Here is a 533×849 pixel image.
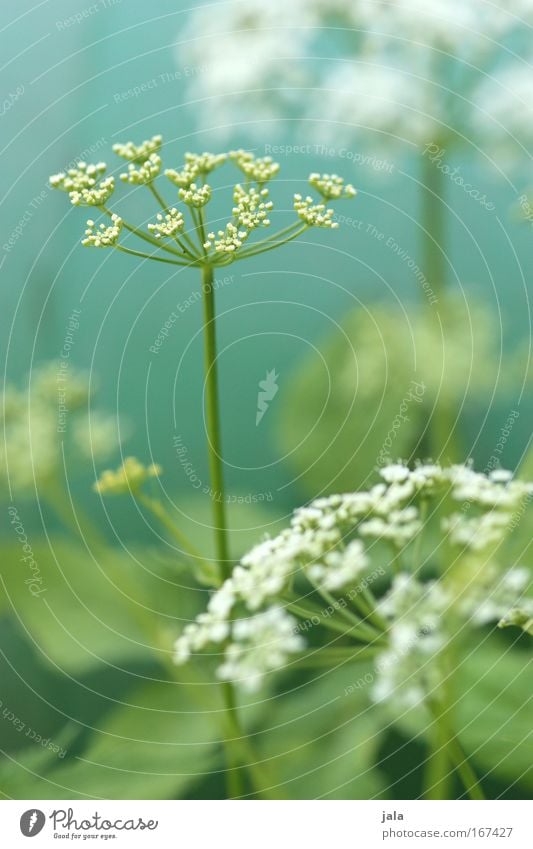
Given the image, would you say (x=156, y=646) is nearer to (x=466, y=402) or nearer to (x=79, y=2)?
(x=466, y=402)

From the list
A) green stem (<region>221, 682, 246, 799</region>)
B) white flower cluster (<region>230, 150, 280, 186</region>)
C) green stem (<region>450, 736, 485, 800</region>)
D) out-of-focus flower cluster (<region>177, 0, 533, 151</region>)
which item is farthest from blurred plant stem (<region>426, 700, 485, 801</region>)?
out-of-focus flower cluster (<region>177, 0, 533, 151</region>)

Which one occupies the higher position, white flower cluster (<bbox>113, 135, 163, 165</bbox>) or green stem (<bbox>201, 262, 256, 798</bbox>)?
white flower cluster (<bbox>113, 135, 163, 165</bbox>)

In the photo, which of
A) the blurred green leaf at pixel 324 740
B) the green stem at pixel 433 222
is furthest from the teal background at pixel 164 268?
the blurred green leaf at pixel 324 740

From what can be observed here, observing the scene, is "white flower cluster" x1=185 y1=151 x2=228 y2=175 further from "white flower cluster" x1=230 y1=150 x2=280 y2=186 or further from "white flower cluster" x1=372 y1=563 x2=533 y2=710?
"white flower cluster" x1=372 y1=563 x2=533 y2=710

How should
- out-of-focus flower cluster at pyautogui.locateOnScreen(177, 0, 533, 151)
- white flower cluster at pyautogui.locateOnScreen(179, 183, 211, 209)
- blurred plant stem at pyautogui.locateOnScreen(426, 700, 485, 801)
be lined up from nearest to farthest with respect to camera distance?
Answer: white flower cluster at pyautogui.locateOnScreen(179, 183, 211, 209), blurred plant stem at pyautogui.locateOnScreen(426, 700, 485, 801), out-of-focus flower cluster at pyautogui.locateOnScreen(177, 0, 533, 151)
